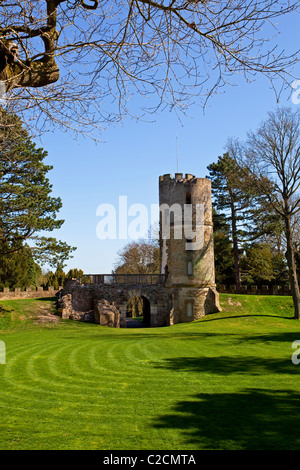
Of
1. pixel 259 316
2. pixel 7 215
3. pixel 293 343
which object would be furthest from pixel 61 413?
pixel 259 316

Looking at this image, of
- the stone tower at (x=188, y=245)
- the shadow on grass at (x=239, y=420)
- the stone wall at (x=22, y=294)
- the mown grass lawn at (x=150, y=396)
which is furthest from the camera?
the stone wall at (x=22, y=294)

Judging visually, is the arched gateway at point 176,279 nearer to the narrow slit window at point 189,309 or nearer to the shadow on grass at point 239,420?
the narrow slit window at point 189,309

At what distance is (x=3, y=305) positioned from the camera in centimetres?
2709

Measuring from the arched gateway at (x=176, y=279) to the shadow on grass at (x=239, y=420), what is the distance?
22987 millimetres

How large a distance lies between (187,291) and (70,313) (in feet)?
31.0

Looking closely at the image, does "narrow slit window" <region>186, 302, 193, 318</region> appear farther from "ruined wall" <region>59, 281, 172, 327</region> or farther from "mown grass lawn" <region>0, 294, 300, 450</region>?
"mown grass lawn" <region>0, 294, 300, 450</region>

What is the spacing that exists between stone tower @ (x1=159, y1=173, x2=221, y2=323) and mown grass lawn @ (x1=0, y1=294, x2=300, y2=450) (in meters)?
15.0

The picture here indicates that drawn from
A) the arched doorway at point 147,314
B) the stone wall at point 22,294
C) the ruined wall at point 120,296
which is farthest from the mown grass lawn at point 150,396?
the stone wall at point 22,294

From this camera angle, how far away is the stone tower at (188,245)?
31781mm

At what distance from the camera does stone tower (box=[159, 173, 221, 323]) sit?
3178 cm

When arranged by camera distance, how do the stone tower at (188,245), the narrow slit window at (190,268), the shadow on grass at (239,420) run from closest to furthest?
the shadow on grass at (239,420)
the stone tower at (188,245)
the narrow slit window at (190,268)

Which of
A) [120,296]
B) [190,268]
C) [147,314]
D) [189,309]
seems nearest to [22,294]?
[120,296]

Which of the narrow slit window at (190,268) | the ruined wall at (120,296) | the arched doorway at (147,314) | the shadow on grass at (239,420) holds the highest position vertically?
the narrow slit window at (190,268)

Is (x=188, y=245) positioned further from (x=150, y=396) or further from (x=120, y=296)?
(x=150, y=396)
